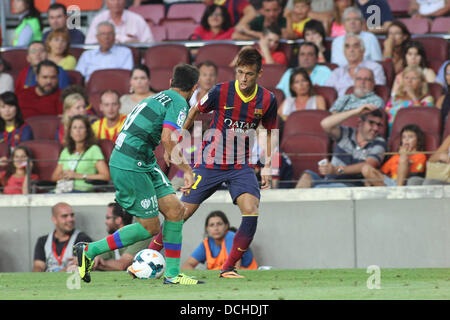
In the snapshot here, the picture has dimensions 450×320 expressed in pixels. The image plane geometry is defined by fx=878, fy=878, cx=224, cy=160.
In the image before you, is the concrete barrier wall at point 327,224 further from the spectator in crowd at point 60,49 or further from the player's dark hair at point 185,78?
the player's dark hair at point 185,78

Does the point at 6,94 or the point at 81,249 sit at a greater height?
the point at 6,94

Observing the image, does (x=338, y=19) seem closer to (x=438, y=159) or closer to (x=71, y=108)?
(x=438, y=159)

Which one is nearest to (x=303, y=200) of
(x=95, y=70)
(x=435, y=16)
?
(x=95, y=70)

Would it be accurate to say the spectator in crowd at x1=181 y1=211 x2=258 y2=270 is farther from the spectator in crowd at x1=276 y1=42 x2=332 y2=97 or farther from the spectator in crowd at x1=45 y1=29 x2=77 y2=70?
the spectator in crowd at x1=45 y1=29 x2=77 y2=70

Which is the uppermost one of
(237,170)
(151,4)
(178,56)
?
(151,4)

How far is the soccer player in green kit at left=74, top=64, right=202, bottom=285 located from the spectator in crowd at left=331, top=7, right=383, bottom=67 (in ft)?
20.0

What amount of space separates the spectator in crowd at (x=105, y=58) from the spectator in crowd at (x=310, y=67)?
2.66 metres

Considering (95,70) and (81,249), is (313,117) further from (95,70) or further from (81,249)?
(81,249)

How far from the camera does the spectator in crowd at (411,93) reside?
39.1ft

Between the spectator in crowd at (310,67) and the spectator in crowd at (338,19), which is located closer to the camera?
the spectator in crowd at (310,67)

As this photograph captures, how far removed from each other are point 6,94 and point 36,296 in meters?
6.69

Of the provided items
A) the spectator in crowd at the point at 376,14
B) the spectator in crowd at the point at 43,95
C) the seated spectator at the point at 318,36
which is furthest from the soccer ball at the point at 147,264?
the spectator in crowd at the point at 376,14

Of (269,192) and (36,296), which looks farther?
(269,192)
